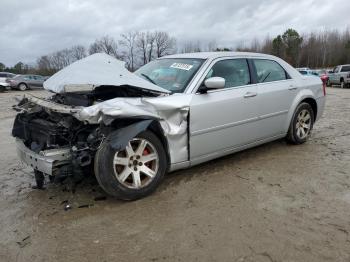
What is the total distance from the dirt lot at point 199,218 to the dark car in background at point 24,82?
2613 cm

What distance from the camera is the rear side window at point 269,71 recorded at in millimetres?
4957

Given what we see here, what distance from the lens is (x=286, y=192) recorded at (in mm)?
3811

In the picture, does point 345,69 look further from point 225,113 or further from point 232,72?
point 225,113

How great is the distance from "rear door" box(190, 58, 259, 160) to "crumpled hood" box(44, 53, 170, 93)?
53 centimetres

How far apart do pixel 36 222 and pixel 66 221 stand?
285mm

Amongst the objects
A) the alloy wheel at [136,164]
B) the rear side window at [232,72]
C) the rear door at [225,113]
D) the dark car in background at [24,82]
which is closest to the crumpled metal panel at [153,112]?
the rear door at [225,113]

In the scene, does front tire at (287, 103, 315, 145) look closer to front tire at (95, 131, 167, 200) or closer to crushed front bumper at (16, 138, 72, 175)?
front tire at (95, 131, 167, 200)

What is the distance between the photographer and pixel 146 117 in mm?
3545

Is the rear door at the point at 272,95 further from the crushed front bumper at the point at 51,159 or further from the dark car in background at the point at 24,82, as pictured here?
the dark car in background at the point at 24,82

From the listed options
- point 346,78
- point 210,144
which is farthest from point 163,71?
point 346,78

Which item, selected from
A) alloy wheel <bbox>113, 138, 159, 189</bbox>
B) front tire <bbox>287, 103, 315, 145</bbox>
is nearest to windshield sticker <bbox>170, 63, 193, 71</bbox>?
alloy wheel <bbox>113, 138, 159, 189</bbox>

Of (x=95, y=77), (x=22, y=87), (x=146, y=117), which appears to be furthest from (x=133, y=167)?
(x=22, y=87)

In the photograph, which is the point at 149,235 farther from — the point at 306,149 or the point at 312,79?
the point at 312,79

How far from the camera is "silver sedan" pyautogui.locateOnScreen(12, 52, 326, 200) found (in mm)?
3400
